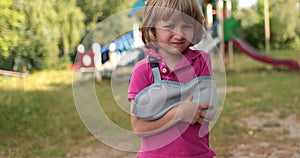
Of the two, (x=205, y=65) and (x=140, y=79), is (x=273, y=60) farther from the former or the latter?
(x=140, y=79)

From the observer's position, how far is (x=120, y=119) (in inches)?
74.8

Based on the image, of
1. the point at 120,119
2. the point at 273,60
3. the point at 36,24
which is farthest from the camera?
the point at 273,60

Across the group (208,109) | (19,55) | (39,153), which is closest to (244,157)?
(39,153)

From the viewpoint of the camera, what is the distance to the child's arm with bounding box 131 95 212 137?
1238mm

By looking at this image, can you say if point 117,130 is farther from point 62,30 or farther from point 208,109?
point 62,30

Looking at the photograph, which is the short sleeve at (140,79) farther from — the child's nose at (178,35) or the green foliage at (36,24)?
the green foliage at (36,24)

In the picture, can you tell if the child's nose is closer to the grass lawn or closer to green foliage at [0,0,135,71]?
the grass lawn

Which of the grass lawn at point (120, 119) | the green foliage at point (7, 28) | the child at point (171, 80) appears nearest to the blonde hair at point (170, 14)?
the child at point (171, 80)

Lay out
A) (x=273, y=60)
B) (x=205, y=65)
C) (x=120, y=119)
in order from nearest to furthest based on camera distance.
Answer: (x=205, y=65)
(x=120, y=119)
(x=273, y=60)

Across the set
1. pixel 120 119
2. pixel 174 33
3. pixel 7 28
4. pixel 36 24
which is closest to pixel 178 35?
pixel 174 33

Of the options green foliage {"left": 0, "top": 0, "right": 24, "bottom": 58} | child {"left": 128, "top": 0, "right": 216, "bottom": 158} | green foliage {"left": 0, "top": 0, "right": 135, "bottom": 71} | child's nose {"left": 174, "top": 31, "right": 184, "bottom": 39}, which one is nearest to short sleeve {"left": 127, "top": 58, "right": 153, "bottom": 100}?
child {"left": 128, "top": 0, "right": 216, "bottom": 158}

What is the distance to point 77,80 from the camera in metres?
1.54

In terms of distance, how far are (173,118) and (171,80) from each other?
13 centimetres

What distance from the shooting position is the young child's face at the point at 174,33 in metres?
1.31
